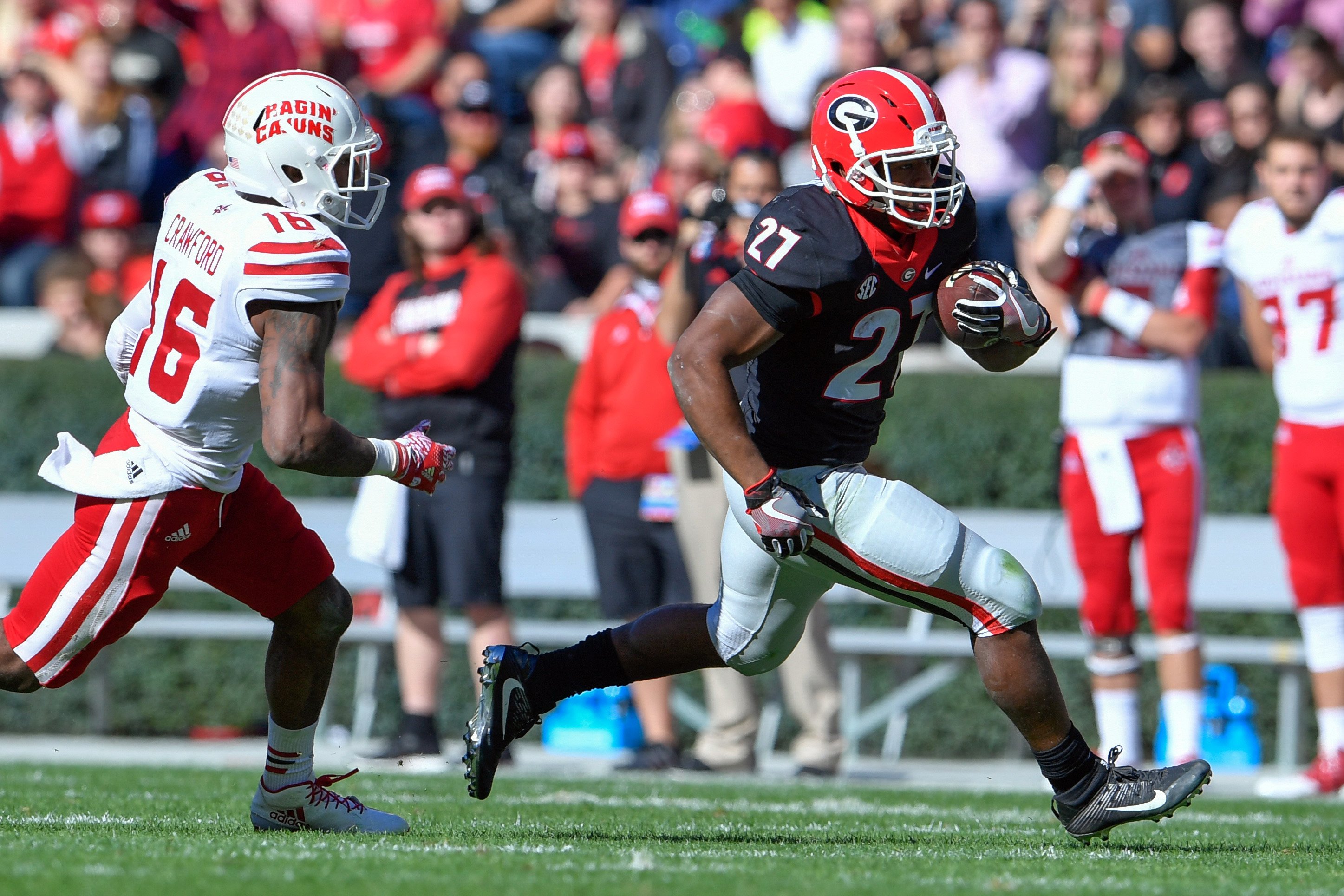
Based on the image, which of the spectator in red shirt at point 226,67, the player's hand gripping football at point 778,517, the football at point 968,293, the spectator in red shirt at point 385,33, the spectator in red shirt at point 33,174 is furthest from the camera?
the spectator in red shirt at point 385,33

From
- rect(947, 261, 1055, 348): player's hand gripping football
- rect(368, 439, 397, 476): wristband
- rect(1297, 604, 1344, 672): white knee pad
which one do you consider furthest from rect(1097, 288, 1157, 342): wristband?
rect(368, 439, 397, 476): wristband

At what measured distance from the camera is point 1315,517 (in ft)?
22.1

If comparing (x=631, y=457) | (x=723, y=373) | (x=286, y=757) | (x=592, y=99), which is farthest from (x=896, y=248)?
(x=592, y=99)

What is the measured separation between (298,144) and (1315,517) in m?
4.26

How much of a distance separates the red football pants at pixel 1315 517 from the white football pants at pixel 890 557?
9.11ft

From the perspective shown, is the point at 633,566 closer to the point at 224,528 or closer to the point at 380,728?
the point at 380,728

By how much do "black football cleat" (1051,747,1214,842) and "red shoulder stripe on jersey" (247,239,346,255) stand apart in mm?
2304

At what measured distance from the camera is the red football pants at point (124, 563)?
432cm

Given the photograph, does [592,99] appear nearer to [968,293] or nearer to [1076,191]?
[1076,191]

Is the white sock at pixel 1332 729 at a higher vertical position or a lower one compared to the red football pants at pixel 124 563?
lower

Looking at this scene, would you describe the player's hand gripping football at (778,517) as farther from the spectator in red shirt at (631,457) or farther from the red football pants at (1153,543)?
the spectator in red shirt at (631,457)

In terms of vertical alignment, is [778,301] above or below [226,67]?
below

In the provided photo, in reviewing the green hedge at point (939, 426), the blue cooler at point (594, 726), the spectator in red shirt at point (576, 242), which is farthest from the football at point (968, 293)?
the spectator in red shirt at point (576, 242)

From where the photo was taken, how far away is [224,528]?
14.8ft
